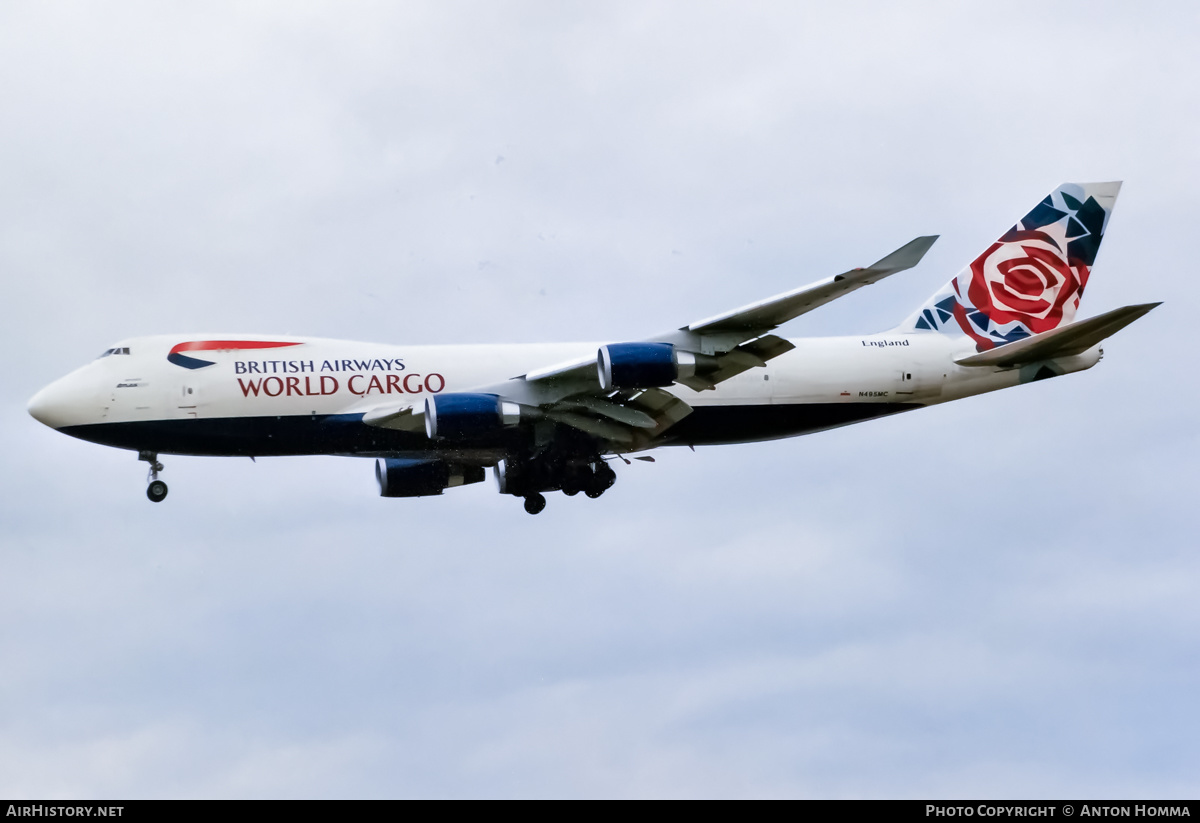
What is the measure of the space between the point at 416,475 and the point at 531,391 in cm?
619

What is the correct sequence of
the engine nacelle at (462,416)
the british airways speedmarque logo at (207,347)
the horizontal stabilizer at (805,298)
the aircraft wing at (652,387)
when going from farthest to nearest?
the british airways speedmarque logo at (207,347) → the engine nacelle at (462,416) → the aircraft wing at (652,387) → the horizontal stabilizer at (805,298)

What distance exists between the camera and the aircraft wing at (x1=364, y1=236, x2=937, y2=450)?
37.5 metres

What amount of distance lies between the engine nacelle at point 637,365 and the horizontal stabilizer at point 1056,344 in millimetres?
9722

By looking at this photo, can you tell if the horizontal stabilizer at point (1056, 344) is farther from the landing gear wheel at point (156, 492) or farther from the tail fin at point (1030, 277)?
the landing gear wheel at point (156, 492)

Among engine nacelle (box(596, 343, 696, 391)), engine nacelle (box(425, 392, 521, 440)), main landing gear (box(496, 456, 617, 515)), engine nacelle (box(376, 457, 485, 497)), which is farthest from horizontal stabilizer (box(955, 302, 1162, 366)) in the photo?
engine nacelle (box(376, 457, 485, 497))

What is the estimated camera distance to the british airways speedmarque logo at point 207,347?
41094 mm

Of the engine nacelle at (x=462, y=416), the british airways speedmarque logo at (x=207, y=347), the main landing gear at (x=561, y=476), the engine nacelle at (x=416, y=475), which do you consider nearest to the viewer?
the engine nacelle at (x=462, y=416)

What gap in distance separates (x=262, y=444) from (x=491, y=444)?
588cm

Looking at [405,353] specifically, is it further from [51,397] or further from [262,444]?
[51,397]

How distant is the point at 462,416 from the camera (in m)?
38.8

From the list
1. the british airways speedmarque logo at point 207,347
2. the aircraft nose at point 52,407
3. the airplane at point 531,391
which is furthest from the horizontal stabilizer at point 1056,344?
the aircraft nose at point 52,407

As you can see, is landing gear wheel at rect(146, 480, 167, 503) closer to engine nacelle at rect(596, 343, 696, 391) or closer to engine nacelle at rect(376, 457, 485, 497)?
engine nacelle at rect(376, 457, 485, 497)
